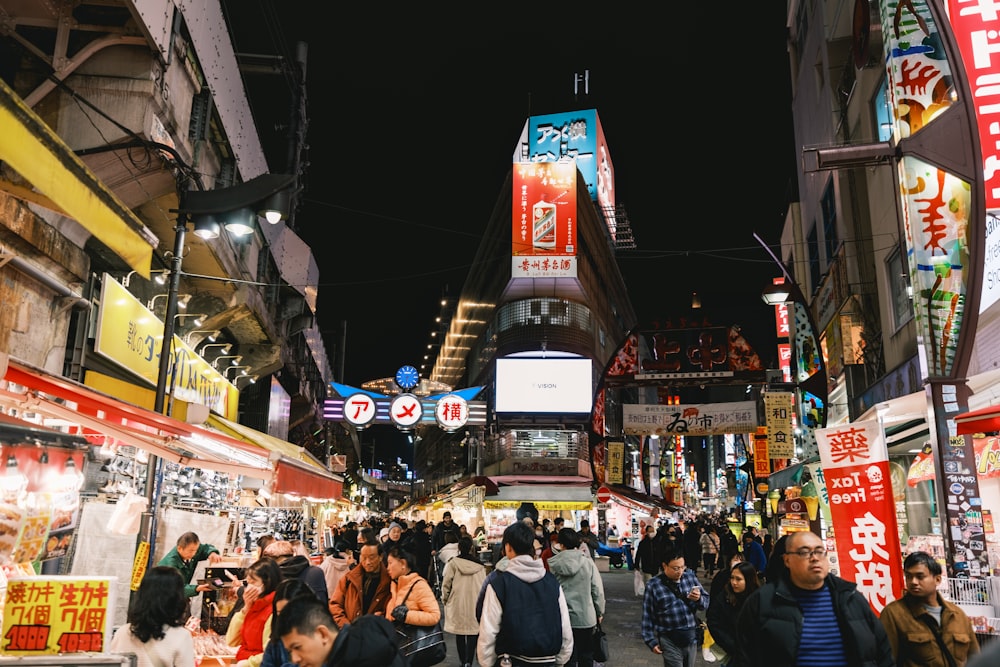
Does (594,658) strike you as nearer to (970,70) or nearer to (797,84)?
(970,70)

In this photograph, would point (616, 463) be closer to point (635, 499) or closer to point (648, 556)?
point (635, 499)

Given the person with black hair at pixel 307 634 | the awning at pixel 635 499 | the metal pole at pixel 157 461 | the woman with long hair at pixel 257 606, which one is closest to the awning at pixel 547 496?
the awning at pixel 635 499

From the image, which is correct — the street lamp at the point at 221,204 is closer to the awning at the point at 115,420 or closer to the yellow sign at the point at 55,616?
the awning at the point at 115,420

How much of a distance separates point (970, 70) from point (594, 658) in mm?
7993

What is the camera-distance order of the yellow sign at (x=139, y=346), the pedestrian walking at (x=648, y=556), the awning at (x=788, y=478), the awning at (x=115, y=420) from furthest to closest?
the pedestrian walking at (x=648, y=556) → the awning at (x=788, y=478) → the yellow sign at (x=139, y=346) → the awning at (x=115, y=420)

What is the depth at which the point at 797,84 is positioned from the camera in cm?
2672

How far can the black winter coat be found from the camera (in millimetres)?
4035

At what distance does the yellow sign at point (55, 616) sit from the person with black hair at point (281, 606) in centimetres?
103

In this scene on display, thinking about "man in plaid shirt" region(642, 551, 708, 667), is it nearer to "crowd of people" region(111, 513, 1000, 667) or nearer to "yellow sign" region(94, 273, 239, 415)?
"crowd of people" region(111, 513, 1000, 667)

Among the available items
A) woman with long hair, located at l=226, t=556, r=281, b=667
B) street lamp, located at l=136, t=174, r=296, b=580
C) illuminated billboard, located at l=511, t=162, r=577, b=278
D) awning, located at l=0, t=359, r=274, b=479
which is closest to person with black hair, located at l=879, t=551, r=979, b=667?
woman with long hair, located at l=226, t=556, r=281, b=667

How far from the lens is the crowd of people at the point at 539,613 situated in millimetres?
4004

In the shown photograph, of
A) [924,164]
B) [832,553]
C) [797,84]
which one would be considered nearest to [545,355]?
[797,84]

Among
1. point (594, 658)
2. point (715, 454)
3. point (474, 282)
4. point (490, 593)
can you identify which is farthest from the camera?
point (715, 454)

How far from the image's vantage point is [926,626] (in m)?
5.39
